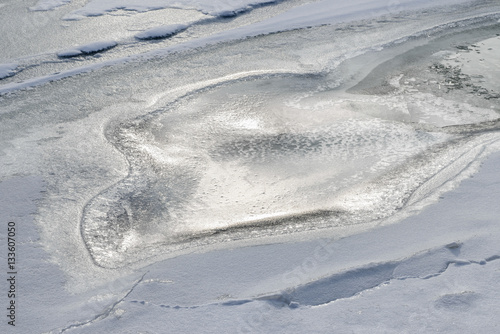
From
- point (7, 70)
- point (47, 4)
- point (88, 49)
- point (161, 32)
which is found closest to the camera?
point (7, 70)

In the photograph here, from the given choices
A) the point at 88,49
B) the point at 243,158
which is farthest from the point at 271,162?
the point at 88,49

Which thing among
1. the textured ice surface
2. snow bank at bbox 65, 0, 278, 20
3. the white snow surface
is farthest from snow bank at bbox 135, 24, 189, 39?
the textured ice surface

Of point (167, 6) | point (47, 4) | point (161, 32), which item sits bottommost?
point (161, 32)

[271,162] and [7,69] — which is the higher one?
[7,69]

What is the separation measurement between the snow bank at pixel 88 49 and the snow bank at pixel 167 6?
103 cm

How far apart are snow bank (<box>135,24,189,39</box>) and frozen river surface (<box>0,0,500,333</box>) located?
0.06 ft

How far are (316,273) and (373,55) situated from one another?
3.51m

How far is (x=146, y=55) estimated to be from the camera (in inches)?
220

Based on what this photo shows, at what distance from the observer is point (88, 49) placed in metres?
5.70

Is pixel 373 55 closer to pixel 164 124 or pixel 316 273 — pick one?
pixel 164 124

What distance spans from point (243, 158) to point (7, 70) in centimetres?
289

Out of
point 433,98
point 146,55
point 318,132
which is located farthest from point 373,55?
point 146,55

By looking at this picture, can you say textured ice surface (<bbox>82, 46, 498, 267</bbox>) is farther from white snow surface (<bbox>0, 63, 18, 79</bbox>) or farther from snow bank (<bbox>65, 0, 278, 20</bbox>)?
snow bank (<bbox>65, 0, 278, 20</bbox>)

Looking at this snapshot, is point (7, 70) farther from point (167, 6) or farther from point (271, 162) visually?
point (271, 162)
